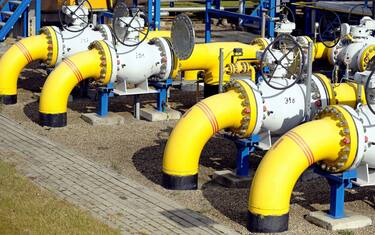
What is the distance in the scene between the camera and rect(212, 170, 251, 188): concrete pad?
1434cm

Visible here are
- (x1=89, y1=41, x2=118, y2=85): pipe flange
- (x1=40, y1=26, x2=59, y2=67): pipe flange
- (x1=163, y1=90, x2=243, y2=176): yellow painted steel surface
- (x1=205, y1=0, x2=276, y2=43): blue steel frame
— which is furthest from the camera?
(x1=205, y1=0, x2=276, y2=43): blue steel frame

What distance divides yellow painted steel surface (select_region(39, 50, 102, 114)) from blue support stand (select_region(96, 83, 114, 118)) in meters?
0.51

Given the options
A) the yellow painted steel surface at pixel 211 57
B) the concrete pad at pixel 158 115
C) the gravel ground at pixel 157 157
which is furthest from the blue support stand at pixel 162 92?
the gravel ground at pixel 157 157

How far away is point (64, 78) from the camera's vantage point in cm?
1775

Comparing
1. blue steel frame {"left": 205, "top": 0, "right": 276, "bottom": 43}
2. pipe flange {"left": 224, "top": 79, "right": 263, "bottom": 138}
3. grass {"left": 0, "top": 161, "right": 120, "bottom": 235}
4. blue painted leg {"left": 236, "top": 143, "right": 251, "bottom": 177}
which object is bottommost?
grass {"left": 0, "top": 161, "right": 120, "bottom": 235}

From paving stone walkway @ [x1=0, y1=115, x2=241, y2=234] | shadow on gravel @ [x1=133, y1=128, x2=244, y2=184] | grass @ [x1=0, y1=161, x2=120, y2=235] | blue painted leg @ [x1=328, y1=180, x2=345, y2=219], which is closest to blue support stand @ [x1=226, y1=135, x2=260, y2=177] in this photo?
shadow on gravel @ [x1=133, y1=128, x2=244, y2=184]

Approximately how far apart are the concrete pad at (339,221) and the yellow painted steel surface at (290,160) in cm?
57

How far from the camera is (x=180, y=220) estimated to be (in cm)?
1269

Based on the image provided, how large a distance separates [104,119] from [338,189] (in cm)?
676

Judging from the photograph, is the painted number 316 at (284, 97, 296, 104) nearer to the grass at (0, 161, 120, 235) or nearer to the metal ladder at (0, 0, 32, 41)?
the grass at (0, 161, 120, 235)

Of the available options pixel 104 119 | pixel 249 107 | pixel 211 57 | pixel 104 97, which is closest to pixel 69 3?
pixel 211 57

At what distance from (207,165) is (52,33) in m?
5.60

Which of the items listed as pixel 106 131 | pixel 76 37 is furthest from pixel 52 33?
pixel 106 131

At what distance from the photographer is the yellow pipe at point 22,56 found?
19625 millimetres
